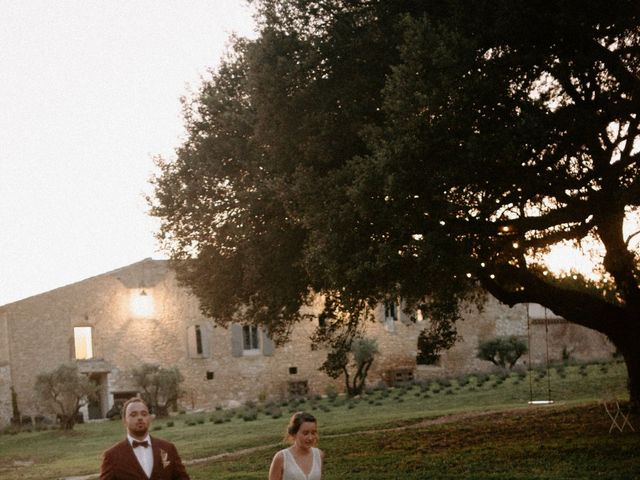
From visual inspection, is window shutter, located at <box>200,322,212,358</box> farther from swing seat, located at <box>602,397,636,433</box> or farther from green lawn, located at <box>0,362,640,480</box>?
swing seat, located at <box>602,397,636,433</box>

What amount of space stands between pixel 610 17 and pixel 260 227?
694 cm

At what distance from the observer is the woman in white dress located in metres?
6.09

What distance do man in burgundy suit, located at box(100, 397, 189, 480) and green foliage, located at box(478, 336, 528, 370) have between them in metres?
35.0

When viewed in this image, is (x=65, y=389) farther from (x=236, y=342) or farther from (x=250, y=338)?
(x=250, y=338)

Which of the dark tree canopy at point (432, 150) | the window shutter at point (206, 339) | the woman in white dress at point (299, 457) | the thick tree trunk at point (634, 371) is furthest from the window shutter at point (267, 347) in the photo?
the woman in white dress at point (299, 457)

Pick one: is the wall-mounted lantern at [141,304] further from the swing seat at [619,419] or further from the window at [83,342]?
the swing seat at [619,419]

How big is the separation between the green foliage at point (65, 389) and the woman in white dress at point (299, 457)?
1062 inches

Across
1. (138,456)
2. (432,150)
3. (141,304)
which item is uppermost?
(432,150)

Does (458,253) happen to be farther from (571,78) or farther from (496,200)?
(571,78)

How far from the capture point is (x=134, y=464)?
220 inches

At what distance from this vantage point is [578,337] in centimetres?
4188

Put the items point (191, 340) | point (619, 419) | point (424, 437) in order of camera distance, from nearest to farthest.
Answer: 1. point (619, 419)
2. point (424, 437)
3. point (191, 340)

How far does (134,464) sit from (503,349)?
35.3 meters

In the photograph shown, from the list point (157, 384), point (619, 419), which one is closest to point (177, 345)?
point (157, 384)
